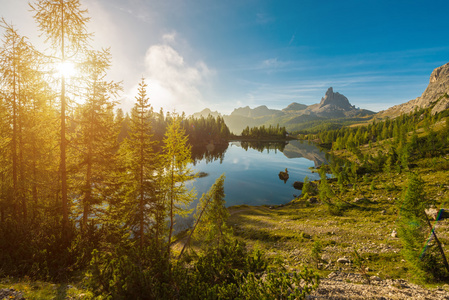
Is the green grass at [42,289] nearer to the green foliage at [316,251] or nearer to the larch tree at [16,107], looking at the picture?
the larch tree at [16,107]

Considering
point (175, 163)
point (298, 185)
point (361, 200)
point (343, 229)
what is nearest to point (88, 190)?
point (175, 163)

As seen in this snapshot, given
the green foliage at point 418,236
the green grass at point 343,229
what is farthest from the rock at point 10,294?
the green foliage at point 418,236

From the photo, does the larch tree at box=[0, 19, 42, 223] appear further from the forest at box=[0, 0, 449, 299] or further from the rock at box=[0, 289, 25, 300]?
the rock at box=[0, 289, 25, 300]

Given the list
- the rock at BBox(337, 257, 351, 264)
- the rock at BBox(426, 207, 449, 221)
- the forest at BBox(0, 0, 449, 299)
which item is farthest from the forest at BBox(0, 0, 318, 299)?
the rock at BBox(426, 207, 449, 221)

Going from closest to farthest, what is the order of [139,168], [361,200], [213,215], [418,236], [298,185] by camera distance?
1. [418,236]
2. [139,168]
3. [213,215]
4. [361,200]
5. [298,185]

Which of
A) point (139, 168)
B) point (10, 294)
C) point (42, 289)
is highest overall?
point (139, 168)

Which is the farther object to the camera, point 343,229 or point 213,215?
point 343,229

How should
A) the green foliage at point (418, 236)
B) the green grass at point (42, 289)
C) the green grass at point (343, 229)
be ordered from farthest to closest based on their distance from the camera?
1. the green grass at point (343, 229)
2. the green foliage at point (418, 236)
3. the green grass at point (42, 289)

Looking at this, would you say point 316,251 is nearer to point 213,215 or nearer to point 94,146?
point 213,215

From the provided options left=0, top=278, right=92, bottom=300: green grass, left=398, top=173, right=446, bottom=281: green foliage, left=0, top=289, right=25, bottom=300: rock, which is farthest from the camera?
left=398, top=173, right=446, bottom=281: green foliage

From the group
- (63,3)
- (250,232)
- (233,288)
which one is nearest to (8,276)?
(233,288)

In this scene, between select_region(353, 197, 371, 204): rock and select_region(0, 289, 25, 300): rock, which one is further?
select_region(353, 197, 371, 204): rock

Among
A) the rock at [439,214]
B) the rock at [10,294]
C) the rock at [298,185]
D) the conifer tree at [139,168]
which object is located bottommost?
the rock at [298,185]

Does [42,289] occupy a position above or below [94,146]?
below
